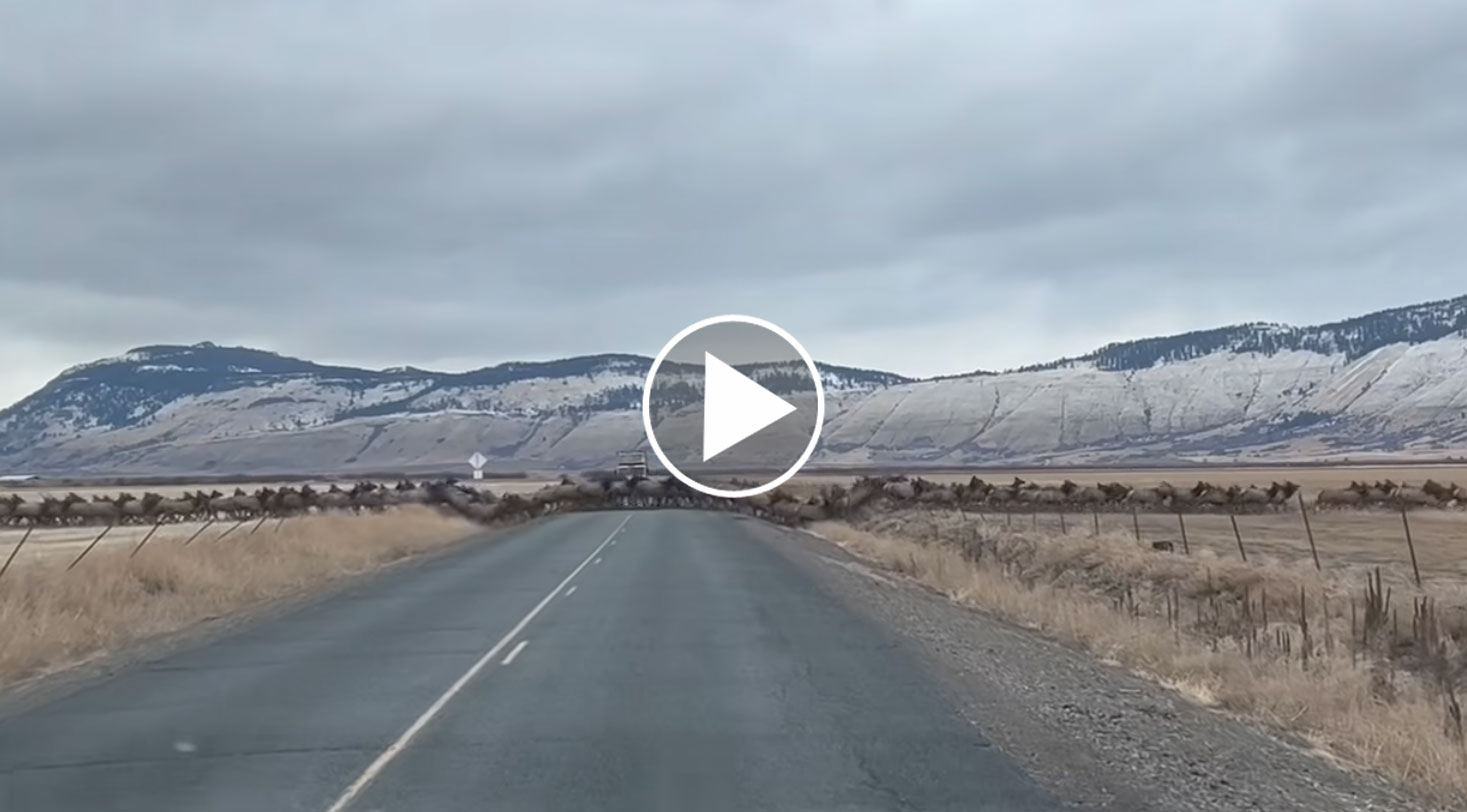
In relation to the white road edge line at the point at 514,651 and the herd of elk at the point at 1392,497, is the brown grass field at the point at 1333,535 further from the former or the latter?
the white road edge line at the point at 514,651

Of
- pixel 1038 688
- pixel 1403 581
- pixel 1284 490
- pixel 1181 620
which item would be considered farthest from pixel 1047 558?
pixel 1284 490

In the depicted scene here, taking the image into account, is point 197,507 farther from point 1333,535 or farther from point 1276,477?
point 1276,477

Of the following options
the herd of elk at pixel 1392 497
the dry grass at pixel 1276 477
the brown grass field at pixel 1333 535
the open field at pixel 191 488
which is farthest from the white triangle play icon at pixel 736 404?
the open field at pixel 191 488

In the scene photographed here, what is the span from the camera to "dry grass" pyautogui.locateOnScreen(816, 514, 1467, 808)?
10.4 m

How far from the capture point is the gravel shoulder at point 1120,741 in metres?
8.41

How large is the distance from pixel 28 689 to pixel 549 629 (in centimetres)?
596

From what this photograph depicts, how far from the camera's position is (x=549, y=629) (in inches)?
685

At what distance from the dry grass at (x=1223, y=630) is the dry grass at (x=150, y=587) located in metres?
11.6

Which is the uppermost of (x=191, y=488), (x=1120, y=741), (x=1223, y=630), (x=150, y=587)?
(x=191, y=488)

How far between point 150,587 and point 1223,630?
1607cm

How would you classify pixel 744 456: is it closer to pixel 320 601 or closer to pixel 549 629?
pixel 320 601

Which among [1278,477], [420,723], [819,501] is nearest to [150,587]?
[420,723]

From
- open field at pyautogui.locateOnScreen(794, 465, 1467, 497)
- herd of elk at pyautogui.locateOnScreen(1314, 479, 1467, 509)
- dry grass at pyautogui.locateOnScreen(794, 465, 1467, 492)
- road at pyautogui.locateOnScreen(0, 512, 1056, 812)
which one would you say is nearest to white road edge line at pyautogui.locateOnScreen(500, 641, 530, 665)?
road at pyautogui.locateOnScreen(0, 512, 1056, 812)

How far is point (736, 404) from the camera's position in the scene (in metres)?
24.4
